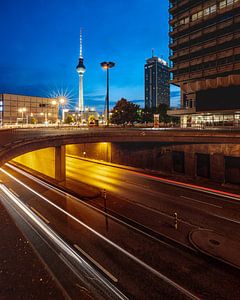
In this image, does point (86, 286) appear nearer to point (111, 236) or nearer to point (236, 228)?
point (111, 236)

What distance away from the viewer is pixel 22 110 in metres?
90.6

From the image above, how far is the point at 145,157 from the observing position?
124 feet

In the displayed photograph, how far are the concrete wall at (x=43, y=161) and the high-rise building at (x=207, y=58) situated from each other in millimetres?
40697

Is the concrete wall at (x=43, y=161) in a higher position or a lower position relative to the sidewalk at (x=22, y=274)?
higher

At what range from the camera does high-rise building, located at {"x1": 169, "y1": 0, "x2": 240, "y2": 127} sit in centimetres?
5540

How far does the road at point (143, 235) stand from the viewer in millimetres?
10078

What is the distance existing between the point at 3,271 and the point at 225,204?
1931 cm

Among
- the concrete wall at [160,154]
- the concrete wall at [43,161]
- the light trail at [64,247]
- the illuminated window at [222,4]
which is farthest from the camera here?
the illuminated window at [222,4]

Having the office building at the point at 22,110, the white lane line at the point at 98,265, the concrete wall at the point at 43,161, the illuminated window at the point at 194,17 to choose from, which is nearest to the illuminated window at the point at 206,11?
the illuminated window at the point at 194,17

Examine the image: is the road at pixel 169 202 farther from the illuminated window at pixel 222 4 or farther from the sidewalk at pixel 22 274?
the illuminated window at pixel 222 4

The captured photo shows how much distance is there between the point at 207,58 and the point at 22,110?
7372cm

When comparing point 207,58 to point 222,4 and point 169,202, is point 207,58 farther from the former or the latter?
point 169,202

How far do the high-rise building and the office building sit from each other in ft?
189

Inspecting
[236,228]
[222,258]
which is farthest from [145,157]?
[222,258]
